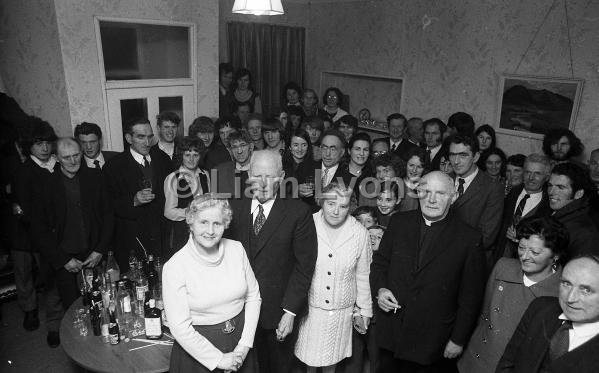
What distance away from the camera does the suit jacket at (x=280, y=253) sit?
2.38m

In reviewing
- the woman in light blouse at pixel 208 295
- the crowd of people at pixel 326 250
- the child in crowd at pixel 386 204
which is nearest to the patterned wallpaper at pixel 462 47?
the crowd of people at pixel 326 250

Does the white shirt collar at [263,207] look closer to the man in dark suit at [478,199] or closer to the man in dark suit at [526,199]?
the man in dark suit at [478,199]

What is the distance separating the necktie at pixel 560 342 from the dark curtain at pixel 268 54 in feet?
19.8

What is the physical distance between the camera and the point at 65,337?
2494 mm

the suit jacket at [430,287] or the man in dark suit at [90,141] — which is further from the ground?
the man in dark suit at [90,141]

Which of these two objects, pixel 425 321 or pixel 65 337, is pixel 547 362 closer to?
pixel 425 321

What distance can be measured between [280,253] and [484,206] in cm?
154

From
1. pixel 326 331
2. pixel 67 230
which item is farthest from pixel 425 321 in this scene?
pixel 67 230

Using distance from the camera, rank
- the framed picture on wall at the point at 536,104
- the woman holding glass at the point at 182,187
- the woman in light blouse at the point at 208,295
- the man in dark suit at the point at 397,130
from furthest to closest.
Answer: the man in dark suit at the point at 397,130
the framed picture on wall at the point at 536,104
the woman holding glass at the point at 182,187
the woman in light blouse at the point at 208,295

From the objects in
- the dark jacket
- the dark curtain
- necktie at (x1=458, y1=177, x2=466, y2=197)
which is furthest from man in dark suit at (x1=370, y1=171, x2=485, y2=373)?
the dark curtain

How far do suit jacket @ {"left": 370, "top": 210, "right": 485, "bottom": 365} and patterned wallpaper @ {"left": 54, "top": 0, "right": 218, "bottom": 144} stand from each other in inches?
136

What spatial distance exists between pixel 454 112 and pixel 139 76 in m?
4.06

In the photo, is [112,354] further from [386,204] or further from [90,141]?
[90,141]

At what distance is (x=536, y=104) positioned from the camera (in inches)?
198
